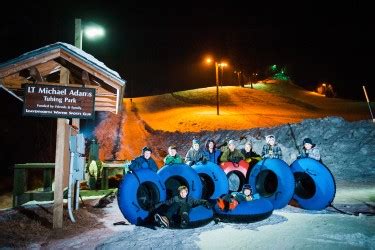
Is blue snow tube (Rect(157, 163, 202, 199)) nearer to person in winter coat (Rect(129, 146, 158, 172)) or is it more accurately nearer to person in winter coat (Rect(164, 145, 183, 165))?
person in winter coat (Rect(129, 146, 158, 172))

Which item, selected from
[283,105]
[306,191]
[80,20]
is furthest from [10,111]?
[283,105]

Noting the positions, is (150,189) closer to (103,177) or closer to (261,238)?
(261,238)

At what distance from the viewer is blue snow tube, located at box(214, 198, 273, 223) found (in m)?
7.64

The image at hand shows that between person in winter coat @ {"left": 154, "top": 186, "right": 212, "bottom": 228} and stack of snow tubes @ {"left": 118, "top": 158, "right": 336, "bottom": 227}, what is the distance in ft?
0.57

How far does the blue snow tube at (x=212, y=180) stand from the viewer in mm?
9281

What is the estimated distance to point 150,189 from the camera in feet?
27.5

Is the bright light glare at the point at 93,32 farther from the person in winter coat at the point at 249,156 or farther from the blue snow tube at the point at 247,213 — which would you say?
the blue snow tube at the point at 247,213

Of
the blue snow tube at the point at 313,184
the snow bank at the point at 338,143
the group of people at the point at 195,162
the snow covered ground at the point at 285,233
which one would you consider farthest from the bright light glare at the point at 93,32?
the snow bank at the point at 338,143

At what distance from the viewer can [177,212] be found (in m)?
7.48

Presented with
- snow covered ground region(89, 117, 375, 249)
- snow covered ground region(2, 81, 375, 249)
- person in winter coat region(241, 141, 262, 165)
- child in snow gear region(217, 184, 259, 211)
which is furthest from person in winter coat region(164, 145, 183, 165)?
person in winter coat region(241, 141, 262, 165)

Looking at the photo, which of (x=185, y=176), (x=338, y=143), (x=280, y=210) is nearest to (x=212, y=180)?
(x=185, y=176)

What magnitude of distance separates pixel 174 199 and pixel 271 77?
83990 mm

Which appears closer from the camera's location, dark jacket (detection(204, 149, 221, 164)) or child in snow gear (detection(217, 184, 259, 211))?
child in snow gear (detection(217, 184, 259, 211))

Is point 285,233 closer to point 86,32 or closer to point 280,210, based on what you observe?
point 280,210
